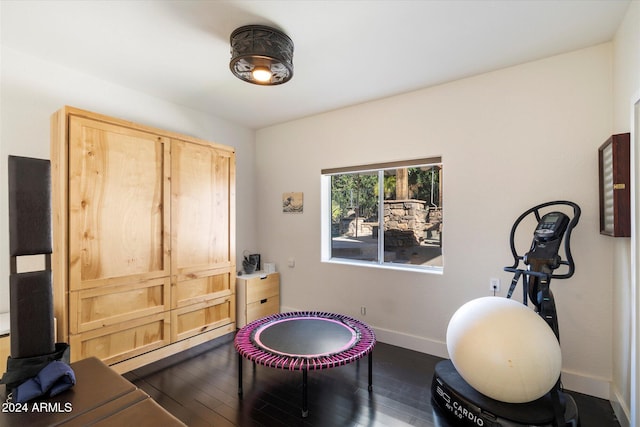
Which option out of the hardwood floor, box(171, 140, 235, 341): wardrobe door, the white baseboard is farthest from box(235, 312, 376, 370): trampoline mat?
the white baseboard

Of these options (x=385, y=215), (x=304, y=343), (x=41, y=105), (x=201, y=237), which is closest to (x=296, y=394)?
(x=304, y=343)

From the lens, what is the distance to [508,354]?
173 cm

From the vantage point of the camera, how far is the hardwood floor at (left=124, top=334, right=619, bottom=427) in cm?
213

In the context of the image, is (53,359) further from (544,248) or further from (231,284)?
(544,248)

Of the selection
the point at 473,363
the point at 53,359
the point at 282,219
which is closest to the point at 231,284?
the point at 282,219

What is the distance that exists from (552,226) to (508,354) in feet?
3.38

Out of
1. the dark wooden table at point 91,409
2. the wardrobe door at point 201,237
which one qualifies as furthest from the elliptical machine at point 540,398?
the wardrobe door at point 201,237

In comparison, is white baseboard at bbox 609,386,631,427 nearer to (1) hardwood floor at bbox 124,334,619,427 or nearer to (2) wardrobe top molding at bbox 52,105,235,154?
(1) hardwood floor at bbox 124,334,619,427

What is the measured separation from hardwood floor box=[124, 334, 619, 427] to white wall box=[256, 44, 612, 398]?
0.40 m

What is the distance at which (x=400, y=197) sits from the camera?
139 inches

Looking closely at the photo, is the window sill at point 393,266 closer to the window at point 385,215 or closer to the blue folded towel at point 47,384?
the window at point 385,215

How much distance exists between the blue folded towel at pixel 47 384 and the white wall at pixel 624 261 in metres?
3.10

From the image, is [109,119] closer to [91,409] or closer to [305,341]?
[91,409]

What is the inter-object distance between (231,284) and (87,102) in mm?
2402
